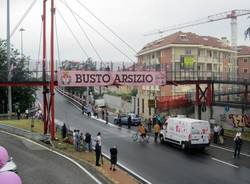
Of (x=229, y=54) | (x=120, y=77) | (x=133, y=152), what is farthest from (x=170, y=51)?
(x=133, y=152)

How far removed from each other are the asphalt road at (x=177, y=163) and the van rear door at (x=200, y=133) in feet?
2.56

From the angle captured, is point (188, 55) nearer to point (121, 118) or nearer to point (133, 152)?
point (121, 118)

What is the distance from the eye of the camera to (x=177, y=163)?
23562mm

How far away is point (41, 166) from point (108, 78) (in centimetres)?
1220

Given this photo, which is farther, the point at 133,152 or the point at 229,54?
the point at 229,54

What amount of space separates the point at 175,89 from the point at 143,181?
52206mm

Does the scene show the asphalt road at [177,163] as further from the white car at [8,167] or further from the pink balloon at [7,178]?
the pink balloon at [7,178]

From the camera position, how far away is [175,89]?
70.6m

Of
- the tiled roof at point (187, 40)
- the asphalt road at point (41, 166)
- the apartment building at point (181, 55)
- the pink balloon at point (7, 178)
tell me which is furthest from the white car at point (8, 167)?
the tiled roof at point (187, 40)

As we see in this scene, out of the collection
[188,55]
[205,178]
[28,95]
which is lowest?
[205,178]

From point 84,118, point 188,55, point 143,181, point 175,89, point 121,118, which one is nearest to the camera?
point 143,181

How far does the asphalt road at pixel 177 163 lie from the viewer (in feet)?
65.3

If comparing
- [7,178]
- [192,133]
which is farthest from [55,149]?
[7,178]

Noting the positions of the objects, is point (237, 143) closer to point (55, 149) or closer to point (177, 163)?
point (177, 163)
